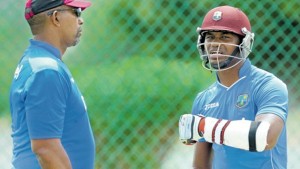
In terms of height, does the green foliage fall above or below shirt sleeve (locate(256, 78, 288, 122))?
below

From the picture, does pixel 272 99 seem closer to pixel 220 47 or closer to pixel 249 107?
pixel 249 107

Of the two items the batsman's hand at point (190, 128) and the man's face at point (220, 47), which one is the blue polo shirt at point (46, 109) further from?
the man's face at point (220, 47)

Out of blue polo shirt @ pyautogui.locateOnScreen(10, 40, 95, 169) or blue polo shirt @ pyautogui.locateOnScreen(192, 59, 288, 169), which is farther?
blue polo shirt @ pyautogui.locateOnScreen(192, 59, 288, 169)

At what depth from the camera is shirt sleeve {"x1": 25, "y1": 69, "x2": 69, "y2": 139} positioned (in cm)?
374

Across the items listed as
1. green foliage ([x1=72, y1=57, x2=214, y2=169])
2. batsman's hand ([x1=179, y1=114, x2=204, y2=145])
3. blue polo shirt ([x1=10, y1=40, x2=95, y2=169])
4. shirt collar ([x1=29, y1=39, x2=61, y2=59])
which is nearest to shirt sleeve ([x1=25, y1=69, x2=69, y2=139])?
blue polo shirt ([x1=10, y1=40, x2=95, y2=169])

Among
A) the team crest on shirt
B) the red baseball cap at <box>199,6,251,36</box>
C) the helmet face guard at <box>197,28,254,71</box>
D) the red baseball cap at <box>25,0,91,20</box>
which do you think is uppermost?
the red baseball cap at <box>25,0,91,20</box>

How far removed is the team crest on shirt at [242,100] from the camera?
4293 mm

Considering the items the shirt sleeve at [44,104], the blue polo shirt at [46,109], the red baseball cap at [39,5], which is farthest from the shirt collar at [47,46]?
the shirt sleeve at [44,104]

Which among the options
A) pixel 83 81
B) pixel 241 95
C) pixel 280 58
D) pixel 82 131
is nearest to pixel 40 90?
pixel 82 131

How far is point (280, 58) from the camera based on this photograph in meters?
6.35

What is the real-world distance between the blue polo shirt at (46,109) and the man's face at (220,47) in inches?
32.6

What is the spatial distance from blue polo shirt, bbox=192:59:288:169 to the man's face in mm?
110

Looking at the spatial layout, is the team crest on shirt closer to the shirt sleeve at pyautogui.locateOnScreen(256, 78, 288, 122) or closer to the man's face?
the shirt sleeve at pyautogui.locateOnScreen(256, 78, 288, 122)

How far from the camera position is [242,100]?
14.1 feet
